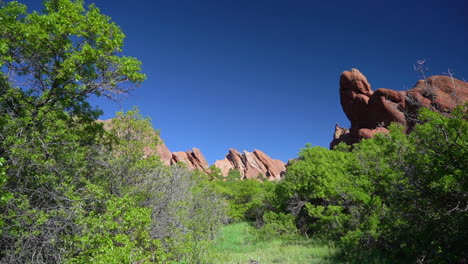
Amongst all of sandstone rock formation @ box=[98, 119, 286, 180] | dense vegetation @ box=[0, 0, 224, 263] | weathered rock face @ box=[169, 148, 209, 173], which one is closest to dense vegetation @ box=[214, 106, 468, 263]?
dense vegetation @ box=[0, 0, 224, 263]

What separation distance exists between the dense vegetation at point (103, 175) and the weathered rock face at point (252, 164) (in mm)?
98388

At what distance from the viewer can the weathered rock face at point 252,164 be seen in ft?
372

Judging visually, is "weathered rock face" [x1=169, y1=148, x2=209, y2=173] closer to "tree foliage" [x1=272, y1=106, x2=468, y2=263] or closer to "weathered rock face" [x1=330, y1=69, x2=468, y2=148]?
"weathered rock face" [x1=330, y1=69, x2=468, y2=148]

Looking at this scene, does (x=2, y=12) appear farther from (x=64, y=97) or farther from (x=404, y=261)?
(x=404, y=261)

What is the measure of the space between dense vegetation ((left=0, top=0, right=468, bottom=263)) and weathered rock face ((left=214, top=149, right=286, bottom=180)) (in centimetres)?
9839

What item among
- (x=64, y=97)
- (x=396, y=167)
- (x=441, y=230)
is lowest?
(x=441, y=230)

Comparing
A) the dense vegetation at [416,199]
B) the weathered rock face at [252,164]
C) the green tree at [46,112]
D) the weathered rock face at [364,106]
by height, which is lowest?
the dense vegetation at [416,199]

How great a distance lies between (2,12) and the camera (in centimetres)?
815

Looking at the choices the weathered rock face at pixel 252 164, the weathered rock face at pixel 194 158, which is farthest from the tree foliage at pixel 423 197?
the weathered rock face at pixel 252 164

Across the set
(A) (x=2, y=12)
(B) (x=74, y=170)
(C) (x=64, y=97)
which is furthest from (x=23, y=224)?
(A) (x=2, y=12)

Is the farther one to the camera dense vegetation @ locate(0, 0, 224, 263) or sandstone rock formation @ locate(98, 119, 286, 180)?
sandstone rock formation @ locate(98, 119, 286, 180)

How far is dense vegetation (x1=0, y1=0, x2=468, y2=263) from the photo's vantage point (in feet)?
25.3

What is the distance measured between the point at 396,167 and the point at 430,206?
61.9 inches

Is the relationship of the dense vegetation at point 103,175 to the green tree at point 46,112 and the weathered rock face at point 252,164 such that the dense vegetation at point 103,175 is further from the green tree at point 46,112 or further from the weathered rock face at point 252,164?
the weathered rock face at point 252,164
